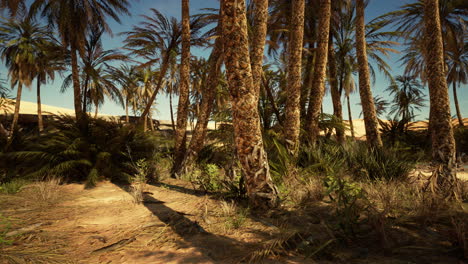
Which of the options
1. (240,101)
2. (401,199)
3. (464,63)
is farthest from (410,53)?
(240,101)

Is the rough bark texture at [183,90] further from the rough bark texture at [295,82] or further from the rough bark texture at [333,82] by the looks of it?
the rough bark texture at [333,82]

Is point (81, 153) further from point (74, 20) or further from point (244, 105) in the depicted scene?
point (74, 20)

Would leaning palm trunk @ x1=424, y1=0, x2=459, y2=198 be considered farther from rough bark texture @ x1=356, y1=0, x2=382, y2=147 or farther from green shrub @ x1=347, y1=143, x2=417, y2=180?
rough bark texture @ x1=356, y1=0, x2=382, y2=147

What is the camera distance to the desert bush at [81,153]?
5.20m

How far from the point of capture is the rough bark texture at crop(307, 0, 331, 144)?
6777 mm

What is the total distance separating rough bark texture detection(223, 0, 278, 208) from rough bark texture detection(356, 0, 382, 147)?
192 inches

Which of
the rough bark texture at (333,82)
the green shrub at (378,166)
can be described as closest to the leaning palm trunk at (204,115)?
the green shrub at (378,166)

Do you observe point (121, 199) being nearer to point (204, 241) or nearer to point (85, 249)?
point (85, 249)

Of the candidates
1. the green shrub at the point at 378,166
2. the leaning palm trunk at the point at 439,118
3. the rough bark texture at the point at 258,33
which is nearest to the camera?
the leaning palm trunk at the point at 439,118

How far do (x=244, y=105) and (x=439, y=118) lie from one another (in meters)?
3.51

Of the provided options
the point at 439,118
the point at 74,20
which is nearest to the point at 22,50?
the point at 74,20

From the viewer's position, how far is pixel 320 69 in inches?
274

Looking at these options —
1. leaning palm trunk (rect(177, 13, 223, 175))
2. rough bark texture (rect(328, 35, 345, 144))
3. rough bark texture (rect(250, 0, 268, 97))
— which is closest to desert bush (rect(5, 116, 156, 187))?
leaning palm trunk (rect(177, 13, 223, 175))

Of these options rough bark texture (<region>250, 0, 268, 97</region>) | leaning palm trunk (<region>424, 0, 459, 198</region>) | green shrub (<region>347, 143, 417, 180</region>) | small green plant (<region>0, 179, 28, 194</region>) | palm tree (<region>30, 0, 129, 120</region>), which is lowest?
small green plant (<region>0, 179, 28, 194</region>)
